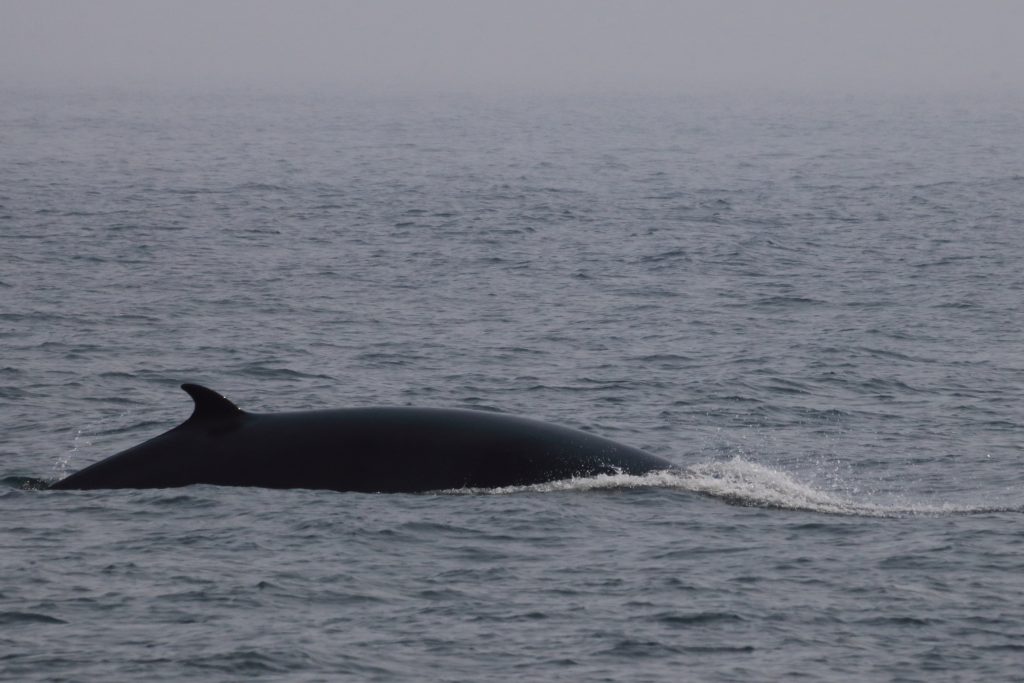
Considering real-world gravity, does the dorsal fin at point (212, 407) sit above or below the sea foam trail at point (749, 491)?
above

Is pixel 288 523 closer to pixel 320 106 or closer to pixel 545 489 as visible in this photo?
pixel 545 489

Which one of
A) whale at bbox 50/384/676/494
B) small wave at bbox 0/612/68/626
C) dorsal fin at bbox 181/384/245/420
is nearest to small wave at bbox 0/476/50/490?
whale at bbox 50/384/676/494

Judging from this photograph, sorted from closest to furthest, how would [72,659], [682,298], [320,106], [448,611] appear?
[72,659]
[448,611]
[682,298]
[320,106]

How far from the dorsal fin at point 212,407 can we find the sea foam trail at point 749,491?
248 cm

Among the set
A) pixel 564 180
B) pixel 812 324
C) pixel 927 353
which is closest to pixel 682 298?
pixel 812 324

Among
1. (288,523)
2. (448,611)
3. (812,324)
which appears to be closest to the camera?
(448,611)

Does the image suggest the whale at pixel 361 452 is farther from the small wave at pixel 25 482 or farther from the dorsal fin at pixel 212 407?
the small wave at pixel 25 482

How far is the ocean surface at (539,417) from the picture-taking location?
14758 mm

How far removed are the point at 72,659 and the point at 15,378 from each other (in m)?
13.2

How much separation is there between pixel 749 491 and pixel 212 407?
20.0 feet

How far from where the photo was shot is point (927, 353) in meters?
30.1

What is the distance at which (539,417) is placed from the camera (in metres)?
24.6

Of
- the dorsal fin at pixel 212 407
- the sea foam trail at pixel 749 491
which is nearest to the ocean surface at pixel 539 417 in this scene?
the sea foam trail at pixel 749 491

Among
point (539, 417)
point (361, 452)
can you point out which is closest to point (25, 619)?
point (361, 452)
